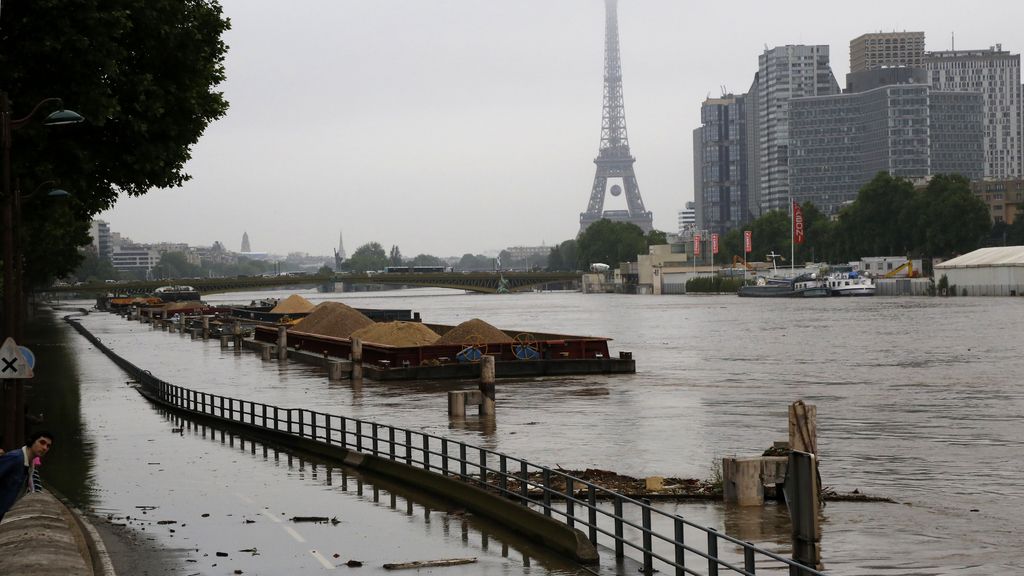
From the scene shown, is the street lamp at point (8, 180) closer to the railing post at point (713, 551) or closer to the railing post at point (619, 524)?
the railing post at point (619, 524)

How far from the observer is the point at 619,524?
2020 centimetres

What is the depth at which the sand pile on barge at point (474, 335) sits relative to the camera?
6925 cm

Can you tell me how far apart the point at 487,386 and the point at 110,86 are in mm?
15765

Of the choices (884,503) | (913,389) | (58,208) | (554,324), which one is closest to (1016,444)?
(884,503)

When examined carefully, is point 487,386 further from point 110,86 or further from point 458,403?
point 110,86

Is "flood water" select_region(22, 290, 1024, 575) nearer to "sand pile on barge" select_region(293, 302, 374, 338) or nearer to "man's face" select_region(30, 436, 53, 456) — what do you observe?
"sand pile on barge" select_region(293, 302, 374, 338)

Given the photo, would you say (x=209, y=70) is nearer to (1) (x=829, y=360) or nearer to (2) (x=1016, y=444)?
(2) (x=1016, y=444)

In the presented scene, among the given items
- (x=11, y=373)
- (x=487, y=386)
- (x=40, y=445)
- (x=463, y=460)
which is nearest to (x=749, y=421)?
(x=487, y=386)

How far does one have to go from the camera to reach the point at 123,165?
41.5 metres

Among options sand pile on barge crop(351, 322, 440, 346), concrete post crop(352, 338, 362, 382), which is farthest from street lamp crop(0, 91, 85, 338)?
sand pile on barge crop(351, 322, 440, 346)

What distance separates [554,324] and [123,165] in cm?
10575

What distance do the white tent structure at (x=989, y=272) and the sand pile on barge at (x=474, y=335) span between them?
128m

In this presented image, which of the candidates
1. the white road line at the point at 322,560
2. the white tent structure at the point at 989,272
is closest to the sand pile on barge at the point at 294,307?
the white tent structure at the point at 989,272

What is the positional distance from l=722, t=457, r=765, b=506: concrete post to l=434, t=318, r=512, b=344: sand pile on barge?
42247 millimetres
